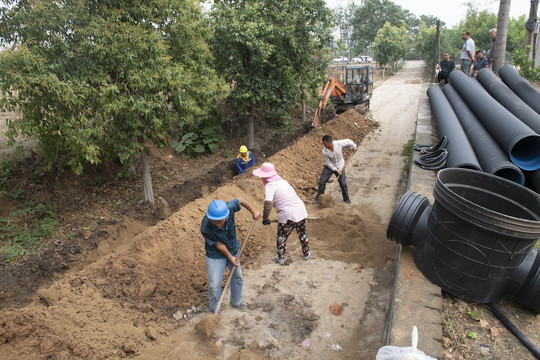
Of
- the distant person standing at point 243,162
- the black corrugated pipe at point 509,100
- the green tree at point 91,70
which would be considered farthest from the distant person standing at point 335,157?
the black corrugated pipe at point 509,100

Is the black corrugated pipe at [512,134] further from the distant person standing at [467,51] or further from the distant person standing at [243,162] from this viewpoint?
the distant person standing at [243,162]

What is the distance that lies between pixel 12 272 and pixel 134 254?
2.34 m

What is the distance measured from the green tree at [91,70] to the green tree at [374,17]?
55354mm

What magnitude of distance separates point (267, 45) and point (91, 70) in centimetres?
523

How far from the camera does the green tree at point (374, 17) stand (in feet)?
178

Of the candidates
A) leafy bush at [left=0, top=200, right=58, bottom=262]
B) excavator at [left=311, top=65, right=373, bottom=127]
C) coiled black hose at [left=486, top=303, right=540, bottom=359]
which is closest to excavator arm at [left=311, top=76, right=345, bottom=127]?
excavator at [left=311, top=65, right=373, bottom=127]

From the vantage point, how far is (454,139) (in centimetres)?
702

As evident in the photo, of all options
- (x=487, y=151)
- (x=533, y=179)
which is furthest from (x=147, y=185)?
(x=533, y=179)

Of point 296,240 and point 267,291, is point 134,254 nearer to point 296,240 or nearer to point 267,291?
point 267,291

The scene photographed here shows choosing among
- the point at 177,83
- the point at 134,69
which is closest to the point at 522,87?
the point at 177,83

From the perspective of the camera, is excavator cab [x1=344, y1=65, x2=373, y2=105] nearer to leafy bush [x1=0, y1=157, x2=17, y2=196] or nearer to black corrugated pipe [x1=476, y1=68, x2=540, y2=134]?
black corrugated pipe [x1=476, y1=68, x2=540, y2=134]

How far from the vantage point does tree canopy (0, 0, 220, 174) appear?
5098 millimetres

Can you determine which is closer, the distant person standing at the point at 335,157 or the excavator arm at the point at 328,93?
the distant person standing at the point at 335,157

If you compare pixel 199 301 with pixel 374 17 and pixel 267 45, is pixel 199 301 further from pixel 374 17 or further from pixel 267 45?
pixel 374 17
